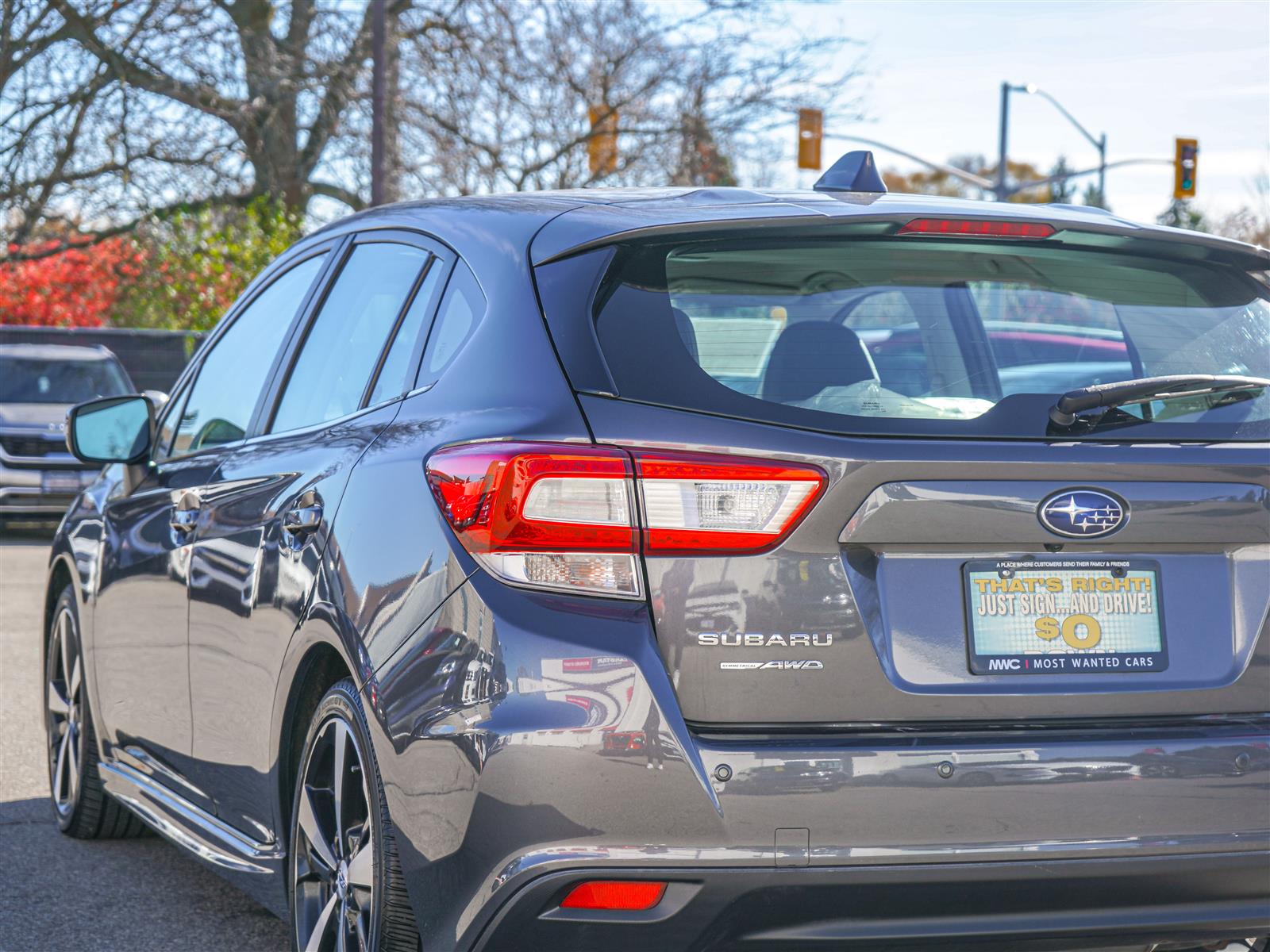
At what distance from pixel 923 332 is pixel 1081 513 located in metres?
0.52

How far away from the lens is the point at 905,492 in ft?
8.93

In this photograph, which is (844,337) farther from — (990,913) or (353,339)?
(353,339)

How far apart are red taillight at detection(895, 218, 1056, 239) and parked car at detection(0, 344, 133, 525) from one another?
45.9 feet

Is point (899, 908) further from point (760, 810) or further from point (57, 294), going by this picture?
point (57, 294)

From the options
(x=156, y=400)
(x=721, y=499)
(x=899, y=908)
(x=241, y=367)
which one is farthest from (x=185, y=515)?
(x=899, y=908)

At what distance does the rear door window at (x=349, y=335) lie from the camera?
3631mm

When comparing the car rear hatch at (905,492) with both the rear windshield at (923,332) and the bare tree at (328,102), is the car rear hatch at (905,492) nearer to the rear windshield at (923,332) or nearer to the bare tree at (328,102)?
the rear windshield at (923,332)

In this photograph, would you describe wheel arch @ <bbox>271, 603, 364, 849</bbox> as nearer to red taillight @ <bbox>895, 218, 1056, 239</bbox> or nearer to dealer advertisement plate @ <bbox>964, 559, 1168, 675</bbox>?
dealer advertisement plate @ <bbox>964, 559, 1168, 675</bbox>

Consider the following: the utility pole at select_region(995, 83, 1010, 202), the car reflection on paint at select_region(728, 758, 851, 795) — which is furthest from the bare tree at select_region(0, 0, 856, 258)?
the car reflection on paint at select_region(728, 758, 851, 795)

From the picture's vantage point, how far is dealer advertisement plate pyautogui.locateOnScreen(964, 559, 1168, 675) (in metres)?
2.74

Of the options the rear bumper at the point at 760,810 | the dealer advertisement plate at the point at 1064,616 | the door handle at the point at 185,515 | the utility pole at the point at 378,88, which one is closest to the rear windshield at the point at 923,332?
the dealer advertisement plate at the point at 1064,616

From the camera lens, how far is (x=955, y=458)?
274cm

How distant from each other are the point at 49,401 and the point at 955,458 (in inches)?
636

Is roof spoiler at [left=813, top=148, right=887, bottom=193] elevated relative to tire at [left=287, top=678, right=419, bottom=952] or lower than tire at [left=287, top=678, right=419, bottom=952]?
elevated
